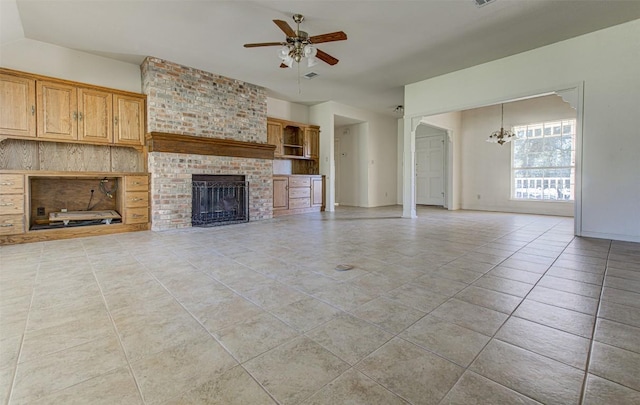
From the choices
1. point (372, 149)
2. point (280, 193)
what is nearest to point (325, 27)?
point (280, 193)

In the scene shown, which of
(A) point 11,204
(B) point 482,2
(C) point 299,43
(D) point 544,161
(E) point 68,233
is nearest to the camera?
(B) point 482,2

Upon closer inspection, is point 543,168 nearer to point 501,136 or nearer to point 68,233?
point 501,136

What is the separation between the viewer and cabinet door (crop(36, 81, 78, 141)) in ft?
14.2

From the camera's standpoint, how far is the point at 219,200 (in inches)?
235

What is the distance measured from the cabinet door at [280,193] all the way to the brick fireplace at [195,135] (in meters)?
0.39

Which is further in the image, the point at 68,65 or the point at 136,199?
the point at 136,199

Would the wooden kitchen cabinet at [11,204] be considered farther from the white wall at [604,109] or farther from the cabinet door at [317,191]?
the white wall at [604,109]

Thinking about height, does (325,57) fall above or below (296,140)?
above

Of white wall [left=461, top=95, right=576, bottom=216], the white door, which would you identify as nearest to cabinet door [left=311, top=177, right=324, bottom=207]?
the white door

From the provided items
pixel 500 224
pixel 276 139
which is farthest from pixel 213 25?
pixel 500 224

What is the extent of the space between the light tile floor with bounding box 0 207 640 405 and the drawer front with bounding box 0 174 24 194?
4.51ft

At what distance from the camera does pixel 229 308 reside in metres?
1.91

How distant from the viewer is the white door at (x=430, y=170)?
9.48 metres

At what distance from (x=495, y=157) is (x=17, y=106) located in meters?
10.1
